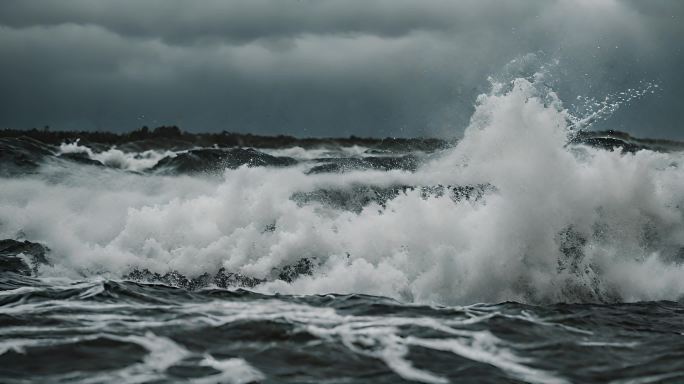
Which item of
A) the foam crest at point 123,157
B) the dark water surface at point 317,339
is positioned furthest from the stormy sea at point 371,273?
the foam crest at point 123,157

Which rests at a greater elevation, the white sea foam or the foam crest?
the foam crest

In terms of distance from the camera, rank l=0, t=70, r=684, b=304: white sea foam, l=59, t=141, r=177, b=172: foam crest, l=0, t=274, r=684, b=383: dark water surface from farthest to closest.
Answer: l=59, t=141, r=177, b=172: foam crest → l=0, t=70, r=684, b=304: white sea foam → l=0, t=274, r=684, b=383: dark water surface

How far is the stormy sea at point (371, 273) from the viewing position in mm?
4715

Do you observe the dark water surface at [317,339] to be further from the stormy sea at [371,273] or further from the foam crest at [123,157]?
the foam crest at [123,157]

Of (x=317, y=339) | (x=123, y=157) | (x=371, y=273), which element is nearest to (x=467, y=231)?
(x=371, y=273)

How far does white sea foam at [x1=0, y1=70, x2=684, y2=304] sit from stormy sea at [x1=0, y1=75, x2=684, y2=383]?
0.03 metres

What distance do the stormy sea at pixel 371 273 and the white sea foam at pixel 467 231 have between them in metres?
0.03

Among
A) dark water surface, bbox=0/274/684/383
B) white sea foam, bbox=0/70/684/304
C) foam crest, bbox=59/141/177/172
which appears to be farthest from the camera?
foam crest, bbox=59/141/177/172

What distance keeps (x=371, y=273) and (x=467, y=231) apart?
1254 mm

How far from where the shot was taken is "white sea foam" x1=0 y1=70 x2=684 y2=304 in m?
7.41

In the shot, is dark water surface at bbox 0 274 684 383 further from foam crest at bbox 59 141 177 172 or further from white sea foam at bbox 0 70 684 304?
foam crest at bbox 59 141 177 172

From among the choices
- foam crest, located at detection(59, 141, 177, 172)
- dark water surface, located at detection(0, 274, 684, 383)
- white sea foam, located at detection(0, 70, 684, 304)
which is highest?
foam crest, located at detection(59, 141, 177, 172)

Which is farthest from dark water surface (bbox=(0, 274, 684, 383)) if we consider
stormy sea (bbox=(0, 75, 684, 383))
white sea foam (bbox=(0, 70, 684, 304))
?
white sea foam (bbox=(0, 70, 684, 304))

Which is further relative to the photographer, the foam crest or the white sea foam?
the foam crest
